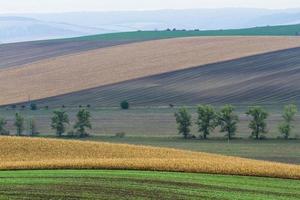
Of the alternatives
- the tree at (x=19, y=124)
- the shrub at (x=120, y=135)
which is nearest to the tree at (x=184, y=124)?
the shrub at (x=120, y=135)

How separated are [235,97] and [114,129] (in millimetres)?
21381

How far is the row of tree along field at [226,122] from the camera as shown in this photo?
60.2m

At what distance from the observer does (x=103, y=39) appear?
150125 millimetres

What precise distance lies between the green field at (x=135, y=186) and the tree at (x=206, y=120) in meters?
31.4

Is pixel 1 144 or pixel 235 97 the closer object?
pixel 1 144

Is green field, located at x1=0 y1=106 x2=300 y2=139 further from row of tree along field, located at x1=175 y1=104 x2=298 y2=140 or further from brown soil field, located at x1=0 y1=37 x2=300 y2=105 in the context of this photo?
brown soil field, located at x1=0 y1=37 x2=300 y2=105

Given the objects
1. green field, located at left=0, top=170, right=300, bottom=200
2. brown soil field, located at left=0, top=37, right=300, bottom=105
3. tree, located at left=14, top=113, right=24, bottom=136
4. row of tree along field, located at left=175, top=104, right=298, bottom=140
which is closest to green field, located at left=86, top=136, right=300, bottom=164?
row of tree along field, located at left=175, top=104, right=298, bottom=140

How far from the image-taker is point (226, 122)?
61.1 meters

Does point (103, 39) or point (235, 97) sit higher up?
point (103, 39)

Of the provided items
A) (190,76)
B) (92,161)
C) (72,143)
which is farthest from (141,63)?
(92,161)

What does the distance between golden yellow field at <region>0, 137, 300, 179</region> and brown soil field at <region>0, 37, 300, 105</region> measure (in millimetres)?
48819

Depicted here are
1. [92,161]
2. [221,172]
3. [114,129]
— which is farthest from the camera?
[114,129]

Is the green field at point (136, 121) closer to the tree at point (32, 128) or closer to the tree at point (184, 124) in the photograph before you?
the tree at point (32, 128)

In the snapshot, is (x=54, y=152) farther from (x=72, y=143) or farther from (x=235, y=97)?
(x=235, y=97)
